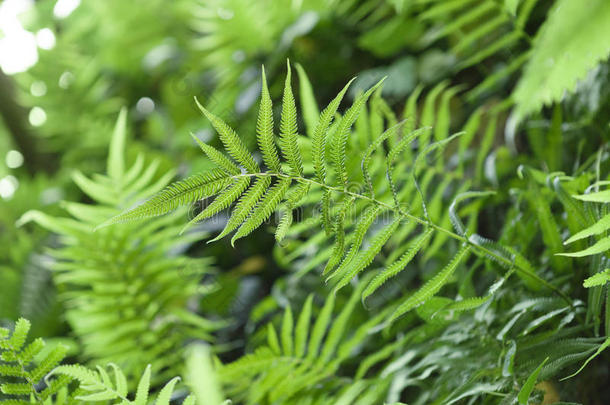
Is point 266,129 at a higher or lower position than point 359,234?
higher

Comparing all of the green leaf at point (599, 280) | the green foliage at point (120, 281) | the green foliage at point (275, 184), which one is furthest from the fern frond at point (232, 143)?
the green foliage at point (120, 281)

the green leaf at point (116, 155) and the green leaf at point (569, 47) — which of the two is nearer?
the green leaf at point (569, 47)

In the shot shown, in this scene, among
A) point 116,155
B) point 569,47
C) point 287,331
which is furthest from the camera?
point 116,155

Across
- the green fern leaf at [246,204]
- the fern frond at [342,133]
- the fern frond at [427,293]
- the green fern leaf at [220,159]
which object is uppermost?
the green fern leaf at [220,159]

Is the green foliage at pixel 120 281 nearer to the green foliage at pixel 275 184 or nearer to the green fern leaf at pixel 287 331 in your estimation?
the green fern leaf at pixel 287 331

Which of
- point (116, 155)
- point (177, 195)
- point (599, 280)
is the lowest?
point (599, 280)

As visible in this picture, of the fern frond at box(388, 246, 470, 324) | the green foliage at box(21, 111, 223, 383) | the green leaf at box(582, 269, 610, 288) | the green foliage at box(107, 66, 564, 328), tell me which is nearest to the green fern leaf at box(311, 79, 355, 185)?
the green foliage at box(107, 66, 564, 328)

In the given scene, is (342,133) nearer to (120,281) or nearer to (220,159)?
(220,159)

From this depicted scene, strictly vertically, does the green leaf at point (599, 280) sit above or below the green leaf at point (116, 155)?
below

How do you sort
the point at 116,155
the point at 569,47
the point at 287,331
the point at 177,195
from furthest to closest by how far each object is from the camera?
the point at 116,155
the point at 287,331
the point at 569,47
the point at 177,195

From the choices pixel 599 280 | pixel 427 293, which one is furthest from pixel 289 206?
pixel 599 280
